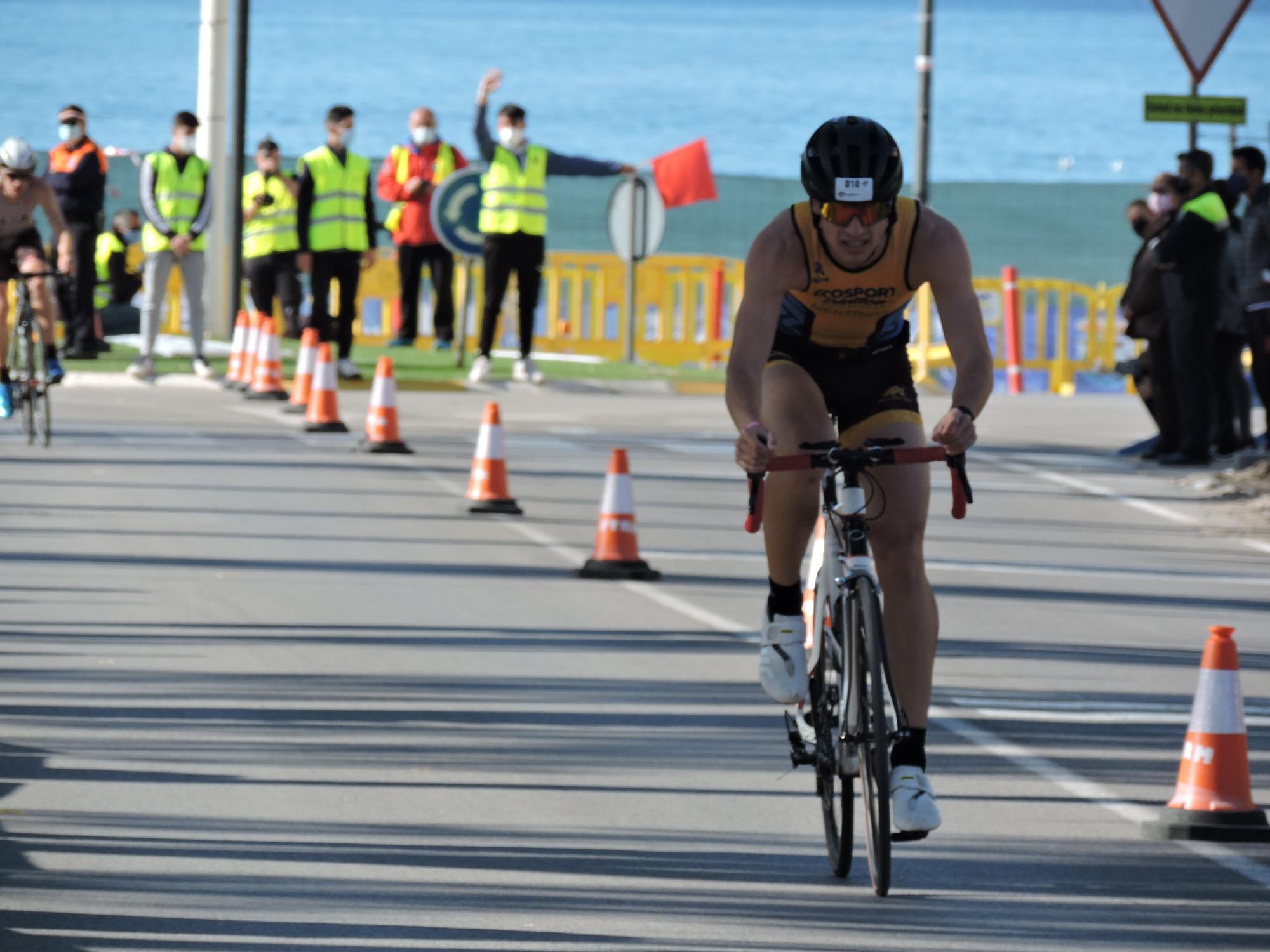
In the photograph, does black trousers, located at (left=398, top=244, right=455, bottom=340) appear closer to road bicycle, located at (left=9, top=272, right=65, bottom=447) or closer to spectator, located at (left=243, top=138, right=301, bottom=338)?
spectator, located at (left=243, top=138, right=301, bottom=338)

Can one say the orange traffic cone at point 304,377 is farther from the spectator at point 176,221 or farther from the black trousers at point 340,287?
the spectator at point 176,221

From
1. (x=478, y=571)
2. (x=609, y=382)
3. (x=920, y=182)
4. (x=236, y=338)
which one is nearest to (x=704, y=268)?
(x=920, y=182)

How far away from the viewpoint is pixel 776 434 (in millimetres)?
6840

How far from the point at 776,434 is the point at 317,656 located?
140 inches

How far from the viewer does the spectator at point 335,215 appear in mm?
22406

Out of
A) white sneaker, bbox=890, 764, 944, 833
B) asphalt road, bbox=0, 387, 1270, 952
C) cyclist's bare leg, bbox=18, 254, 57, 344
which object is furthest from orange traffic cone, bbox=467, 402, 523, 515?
white sneaker, bbox=890, 764, 944, 833

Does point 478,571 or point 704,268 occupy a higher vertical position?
point 704,268

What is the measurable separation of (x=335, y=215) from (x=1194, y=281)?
8067 mm

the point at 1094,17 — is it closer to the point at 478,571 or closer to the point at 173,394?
the point at 173,394

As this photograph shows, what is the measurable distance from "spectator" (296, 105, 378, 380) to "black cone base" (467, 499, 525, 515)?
26.5 feet

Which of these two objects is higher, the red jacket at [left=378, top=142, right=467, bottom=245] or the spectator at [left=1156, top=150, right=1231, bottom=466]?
the red jacket at [left=378, top=142, right=467, bottom=245]

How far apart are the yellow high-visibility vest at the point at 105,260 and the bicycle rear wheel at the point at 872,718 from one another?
22178mm

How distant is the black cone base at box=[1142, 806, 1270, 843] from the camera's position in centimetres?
720

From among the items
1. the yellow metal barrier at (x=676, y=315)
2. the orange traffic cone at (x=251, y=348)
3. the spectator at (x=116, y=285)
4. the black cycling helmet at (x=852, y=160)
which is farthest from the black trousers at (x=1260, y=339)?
the spectator at (x=116, y=285)
